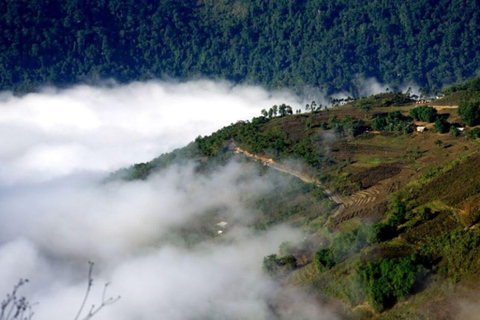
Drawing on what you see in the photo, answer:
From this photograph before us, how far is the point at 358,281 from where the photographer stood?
150 ft

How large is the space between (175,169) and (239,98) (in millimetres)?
80530

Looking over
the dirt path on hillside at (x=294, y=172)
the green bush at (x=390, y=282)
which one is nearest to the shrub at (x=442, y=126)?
the dirt path on hillside at (x=294, y=172)

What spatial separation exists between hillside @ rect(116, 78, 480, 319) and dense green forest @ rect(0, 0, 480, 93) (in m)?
67.1

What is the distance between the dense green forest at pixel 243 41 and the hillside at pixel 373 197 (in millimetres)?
67086

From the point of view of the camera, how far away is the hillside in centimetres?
4406

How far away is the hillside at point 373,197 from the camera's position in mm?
44062

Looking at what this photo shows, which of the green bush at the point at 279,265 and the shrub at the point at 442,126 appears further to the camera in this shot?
the shrub at the point at 442,126

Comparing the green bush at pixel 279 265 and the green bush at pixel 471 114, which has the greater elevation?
the green bush at pixel 471 114

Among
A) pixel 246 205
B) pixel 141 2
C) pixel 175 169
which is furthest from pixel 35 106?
pixel 246 205

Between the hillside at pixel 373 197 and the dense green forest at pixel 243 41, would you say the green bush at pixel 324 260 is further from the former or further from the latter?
the dense green forest at pixel 243 41

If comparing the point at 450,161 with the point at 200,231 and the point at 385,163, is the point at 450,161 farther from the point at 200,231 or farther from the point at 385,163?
the point at 200,231

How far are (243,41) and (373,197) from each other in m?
117

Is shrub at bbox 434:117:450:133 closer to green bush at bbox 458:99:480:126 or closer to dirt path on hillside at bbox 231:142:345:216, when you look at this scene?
green bush at bbox 458:99:480:126

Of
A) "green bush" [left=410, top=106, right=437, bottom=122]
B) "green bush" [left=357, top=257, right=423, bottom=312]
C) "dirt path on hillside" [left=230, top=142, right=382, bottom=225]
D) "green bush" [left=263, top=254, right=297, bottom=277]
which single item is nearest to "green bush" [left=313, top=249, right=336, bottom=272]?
"green bush" [left=263, top=254, right=297, bottom=277]
